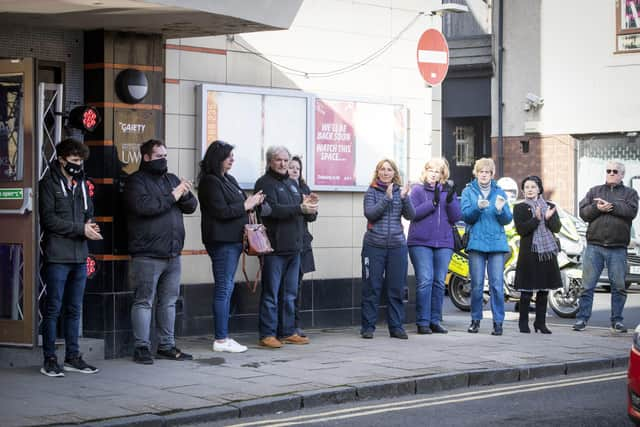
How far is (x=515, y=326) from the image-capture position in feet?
50.0

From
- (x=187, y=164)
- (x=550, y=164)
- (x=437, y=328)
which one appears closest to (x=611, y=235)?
(x=437, y=328)

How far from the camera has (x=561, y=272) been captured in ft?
56.3

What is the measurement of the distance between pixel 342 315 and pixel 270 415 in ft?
18.4

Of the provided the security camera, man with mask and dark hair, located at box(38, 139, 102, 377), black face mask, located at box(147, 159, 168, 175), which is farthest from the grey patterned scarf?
the security camera

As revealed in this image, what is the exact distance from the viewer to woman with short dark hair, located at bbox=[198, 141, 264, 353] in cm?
1178

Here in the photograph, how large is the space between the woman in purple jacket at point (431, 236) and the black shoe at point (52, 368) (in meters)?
5.03

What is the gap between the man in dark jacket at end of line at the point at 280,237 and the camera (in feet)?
40.5

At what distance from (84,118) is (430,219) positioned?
4.43 metres

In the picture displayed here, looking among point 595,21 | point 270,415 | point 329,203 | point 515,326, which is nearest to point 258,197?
point 329,203

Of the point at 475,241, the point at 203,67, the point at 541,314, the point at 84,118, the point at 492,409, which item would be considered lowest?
the point at 492,409

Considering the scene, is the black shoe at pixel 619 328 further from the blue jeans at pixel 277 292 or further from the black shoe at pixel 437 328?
the blue jeans at pixel 277 292

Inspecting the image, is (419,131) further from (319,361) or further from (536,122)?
(536,122)

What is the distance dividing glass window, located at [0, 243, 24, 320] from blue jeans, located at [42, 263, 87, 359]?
515mm

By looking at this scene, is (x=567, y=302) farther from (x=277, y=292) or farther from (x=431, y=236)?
(x=277, y=292)
